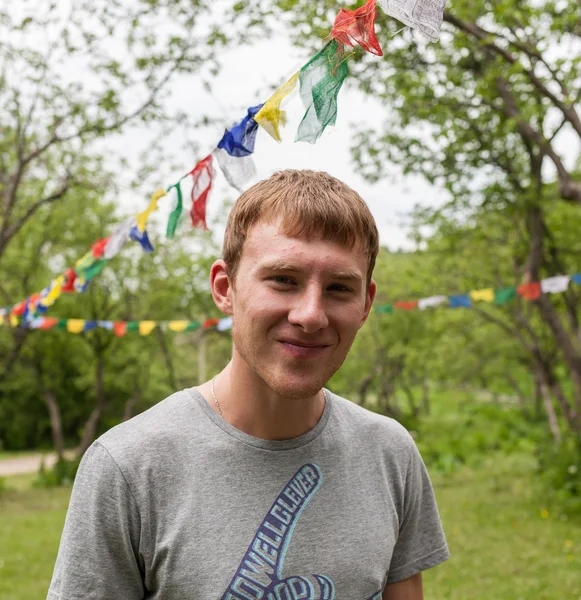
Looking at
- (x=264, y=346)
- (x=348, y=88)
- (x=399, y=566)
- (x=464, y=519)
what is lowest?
(x=464, y=519)

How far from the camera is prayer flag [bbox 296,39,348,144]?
6.90ft

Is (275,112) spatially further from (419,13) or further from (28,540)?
(28,540)

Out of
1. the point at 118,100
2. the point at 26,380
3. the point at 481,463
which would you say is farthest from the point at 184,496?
the point at 26,380

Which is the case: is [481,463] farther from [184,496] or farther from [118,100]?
[184,496]

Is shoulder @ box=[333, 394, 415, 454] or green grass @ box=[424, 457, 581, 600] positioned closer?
shoulder @ box=[333, 394, 415, 454]

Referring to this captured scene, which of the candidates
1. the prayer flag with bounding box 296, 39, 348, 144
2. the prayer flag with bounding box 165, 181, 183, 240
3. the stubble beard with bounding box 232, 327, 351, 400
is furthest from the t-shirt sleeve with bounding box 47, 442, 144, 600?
the prayer flag with bounding box 165, 181, 183, 240

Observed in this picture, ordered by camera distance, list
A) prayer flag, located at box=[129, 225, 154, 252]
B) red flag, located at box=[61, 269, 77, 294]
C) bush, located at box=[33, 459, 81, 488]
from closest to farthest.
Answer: prayer flag, located at box=[129, 225, 154, 252] < red flag, located at box=[61, 269, 77, 294] < bush, located at box=[33, 459, 81, 488]

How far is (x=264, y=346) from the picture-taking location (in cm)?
152

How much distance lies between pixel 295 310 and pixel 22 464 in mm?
30197

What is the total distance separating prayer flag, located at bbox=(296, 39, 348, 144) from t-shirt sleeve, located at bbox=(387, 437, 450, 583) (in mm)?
997

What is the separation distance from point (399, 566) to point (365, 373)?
2276 cm

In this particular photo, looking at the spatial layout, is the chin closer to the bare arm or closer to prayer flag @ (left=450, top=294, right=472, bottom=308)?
the bare arm

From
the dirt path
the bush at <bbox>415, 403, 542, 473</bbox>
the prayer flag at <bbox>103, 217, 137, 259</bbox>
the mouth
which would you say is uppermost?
the prayer flag at <bbox>103, 217, 137, 259</bbox>

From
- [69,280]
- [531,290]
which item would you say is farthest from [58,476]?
[531,290]
